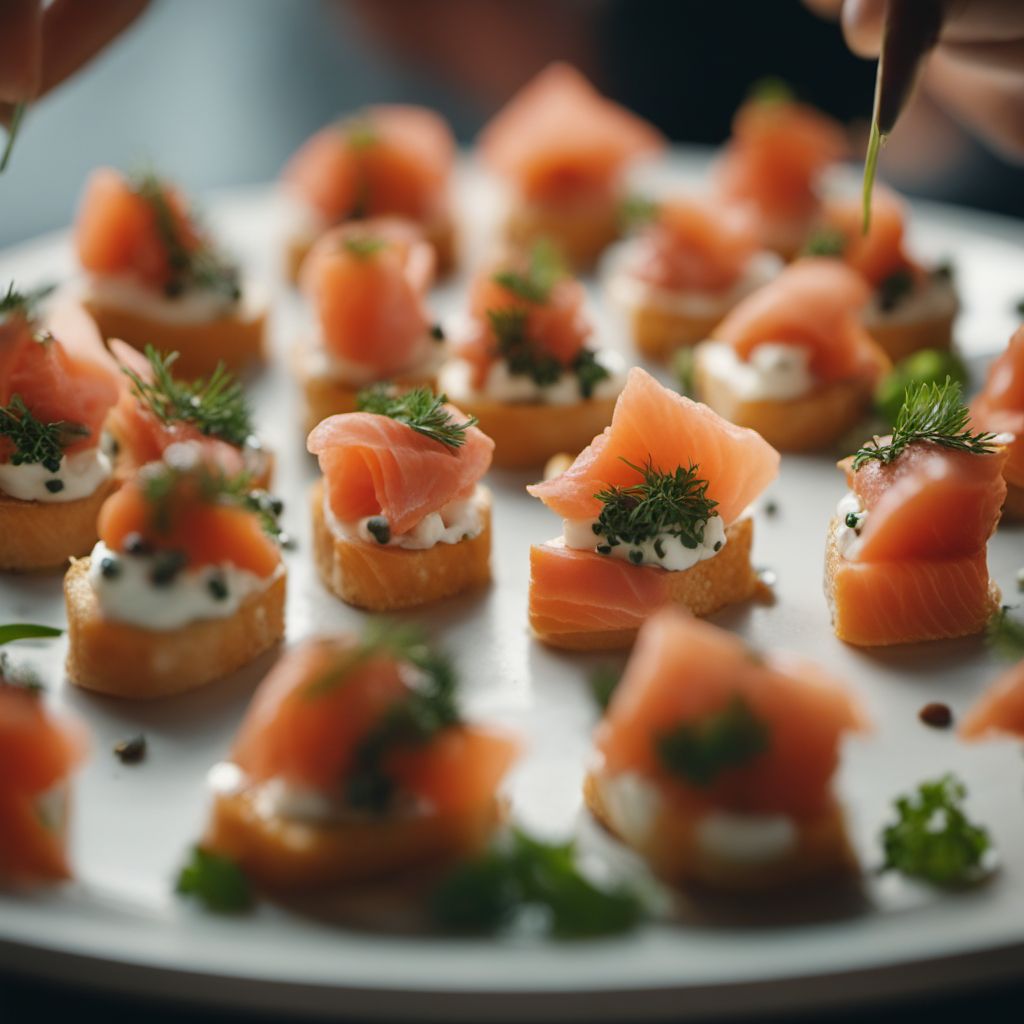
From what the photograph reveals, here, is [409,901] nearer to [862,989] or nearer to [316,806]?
[316,806]

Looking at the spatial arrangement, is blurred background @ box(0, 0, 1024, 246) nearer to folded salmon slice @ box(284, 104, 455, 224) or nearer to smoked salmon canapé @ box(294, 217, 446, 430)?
folded salmon slice @ box(284, 104, 455, 224)

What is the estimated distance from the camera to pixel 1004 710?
3281 mm

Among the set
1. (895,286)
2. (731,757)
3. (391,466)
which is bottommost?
(895,286)

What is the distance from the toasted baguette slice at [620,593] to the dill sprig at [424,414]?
40cm

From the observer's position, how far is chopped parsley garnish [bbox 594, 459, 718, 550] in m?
4.05

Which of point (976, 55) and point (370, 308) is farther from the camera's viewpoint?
point (370, 308)

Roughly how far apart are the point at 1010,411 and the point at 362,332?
7.12 ft

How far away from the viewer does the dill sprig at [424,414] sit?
4191 mm

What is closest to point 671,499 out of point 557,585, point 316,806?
point 557,585

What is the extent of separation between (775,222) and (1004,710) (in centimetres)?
359

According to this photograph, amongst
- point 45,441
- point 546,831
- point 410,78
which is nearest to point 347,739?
point 546,831

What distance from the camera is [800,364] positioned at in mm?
5148

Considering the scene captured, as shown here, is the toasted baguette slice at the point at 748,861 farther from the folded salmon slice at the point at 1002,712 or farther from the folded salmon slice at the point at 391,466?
the folded salmon slice at the point at 391,466

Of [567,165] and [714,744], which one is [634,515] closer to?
[714,744]
